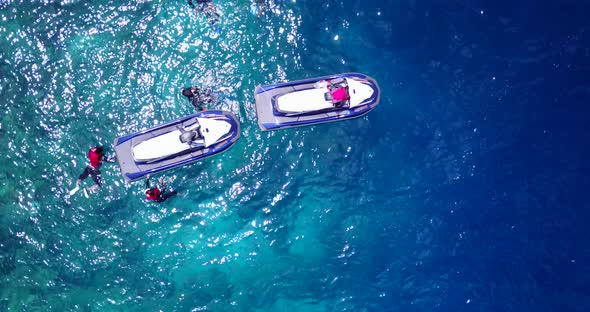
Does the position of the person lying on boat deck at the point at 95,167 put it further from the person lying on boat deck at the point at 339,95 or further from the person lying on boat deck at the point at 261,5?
the person lying on boat deck at the point at 339,95

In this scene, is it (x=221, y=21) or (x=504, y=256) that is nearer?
(x=221, y=21)

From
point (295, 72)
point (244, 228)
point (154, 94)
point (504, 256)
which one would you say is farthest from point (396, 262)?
point (154, 94)

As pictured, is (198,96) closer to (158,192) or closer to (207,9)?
(207,9)

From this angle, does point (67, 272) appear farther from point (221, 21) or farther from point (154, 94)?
point (221, 21)

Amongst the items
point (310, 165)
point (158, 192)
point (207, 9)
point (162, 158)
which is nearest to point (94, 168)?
point (158, 192)

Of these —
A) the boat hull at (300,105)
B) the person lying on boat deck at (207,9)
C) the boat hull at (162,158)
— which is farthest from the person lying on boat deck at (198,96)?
the person lying on boat deck at (207,9)

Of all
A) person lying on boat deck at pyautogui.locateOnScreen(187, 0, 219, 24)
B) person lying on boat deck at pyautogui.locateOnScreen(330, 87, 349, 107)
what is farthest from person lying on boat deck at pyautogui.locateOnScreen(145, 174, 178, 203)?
person lying on boat deck at pyautogui.locateOnScreen(330, 87, 349, 107)
